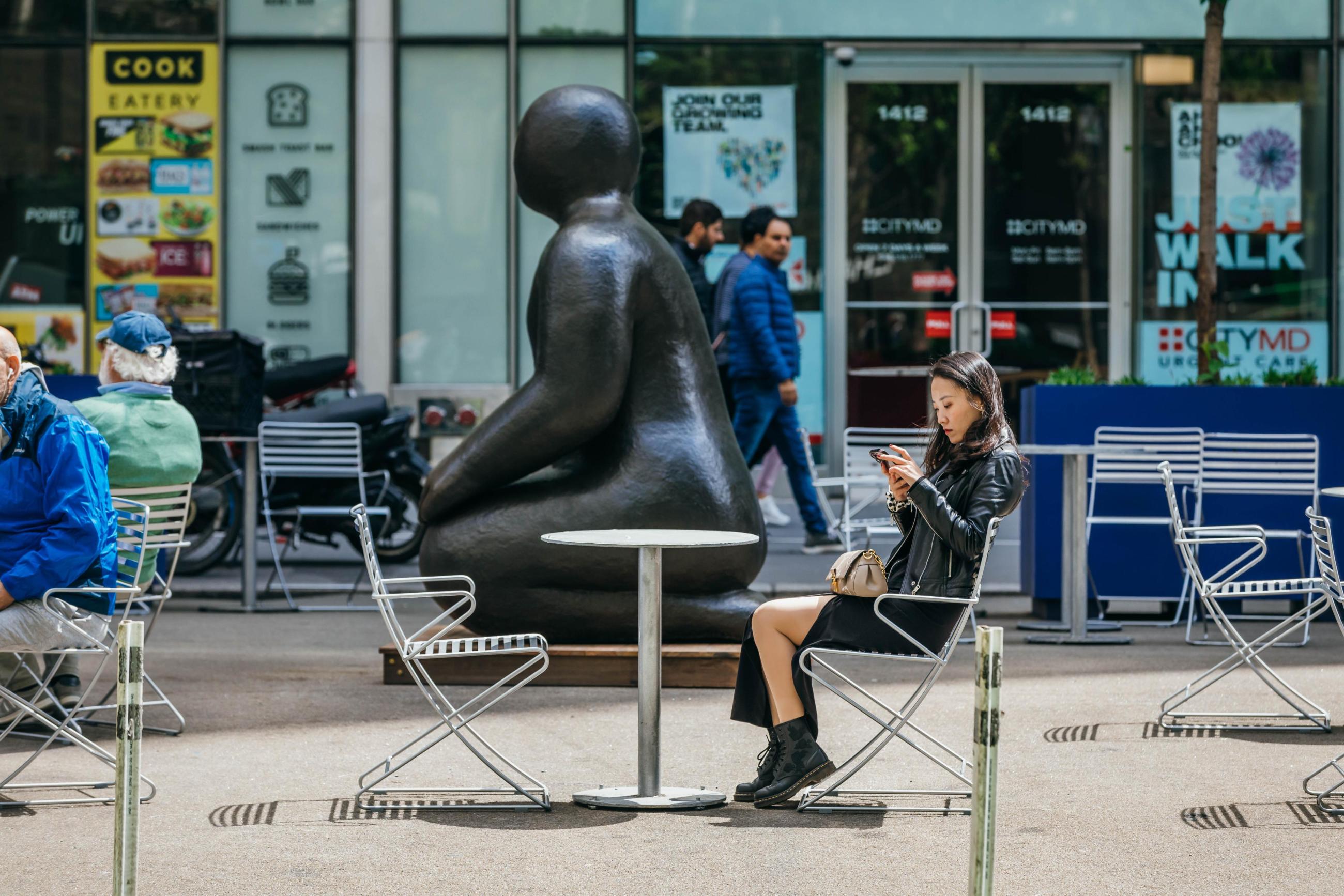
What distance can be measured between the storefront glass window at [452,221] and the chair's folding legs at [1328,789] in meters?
9.66

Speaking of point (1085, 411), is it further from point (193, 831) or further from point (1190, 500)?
point (193, 831)

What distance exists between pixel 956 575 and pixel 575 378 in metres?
2.12

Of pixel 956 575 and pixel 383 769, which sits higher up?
pixel 956 575

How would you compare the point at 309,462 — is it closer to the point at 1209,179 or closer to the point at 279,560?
the point at 279,560

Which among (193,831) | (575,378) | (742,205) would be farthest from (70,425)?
(742,205)

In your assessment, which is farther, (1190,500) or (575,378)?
(1190,500)

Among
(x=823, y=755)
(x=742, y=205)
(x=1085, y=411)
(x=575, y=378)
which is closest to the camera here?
(x=823, y=755)

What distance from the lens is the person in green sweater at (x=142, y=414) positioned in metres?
6.35

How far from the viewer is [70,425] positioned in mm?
5176

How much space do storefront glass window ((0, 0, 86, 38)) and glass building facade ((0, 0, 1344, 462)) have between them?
22mm

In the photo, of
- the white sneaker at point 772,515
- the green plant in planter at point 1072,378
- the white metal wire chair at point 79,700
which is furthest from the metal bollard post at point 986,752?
the white sneaker at point 772,515

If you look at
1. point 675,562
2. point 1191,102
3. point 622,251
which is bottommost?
point 675,562

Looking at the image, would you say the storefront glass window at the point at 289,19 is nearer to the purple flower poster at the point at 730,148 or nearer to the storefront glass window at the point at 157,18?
the storefront glass window at the point at 157,18

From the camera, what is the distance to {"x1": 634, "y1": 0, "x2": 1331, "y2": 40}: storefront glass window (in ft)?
46.6
